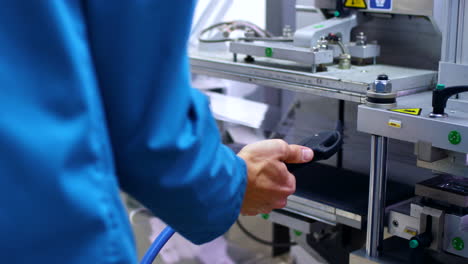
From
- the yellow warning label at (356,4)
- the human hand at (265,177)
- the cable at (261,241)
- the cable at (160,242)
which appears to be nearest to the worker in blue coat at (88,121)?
the human hand at (265,177)

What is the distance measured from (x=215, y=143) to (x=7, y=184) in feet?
0.84

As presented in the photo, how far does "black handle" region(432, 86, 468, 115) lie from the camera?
58.8 inches

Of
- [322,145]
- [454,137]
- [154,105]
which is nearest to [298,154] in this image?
[322,145]

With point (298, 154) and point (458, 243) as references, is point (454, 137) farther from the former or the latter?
point (298, 154)

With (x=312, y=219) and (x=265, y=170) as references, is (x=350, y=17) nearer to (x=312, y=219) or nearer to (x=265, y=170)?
(x=312, y=219)

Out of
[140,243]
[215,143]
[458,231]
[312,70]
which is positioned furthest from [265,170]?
[140,243]

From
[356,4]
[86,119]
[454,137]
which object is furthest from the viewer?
[356,4]

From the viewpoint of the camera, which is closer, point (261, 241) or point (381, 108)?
point (381, 108)

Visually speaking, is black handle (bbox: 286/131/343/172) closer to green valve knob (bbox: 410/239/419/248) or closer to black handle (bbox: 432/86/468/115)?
black handle (bbox: 432/86/468/115)

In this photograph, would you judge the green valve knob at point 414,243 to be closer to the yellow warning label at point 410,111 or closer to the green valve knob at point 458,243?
the green valve knob at point 458,243

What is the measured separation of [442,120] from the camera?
58.0 inches

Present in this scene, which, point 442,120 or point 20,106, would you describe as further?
point 442,120

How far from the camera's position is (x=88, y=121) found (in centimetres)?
63

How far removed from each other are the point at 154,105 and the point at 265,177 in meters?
0.33
